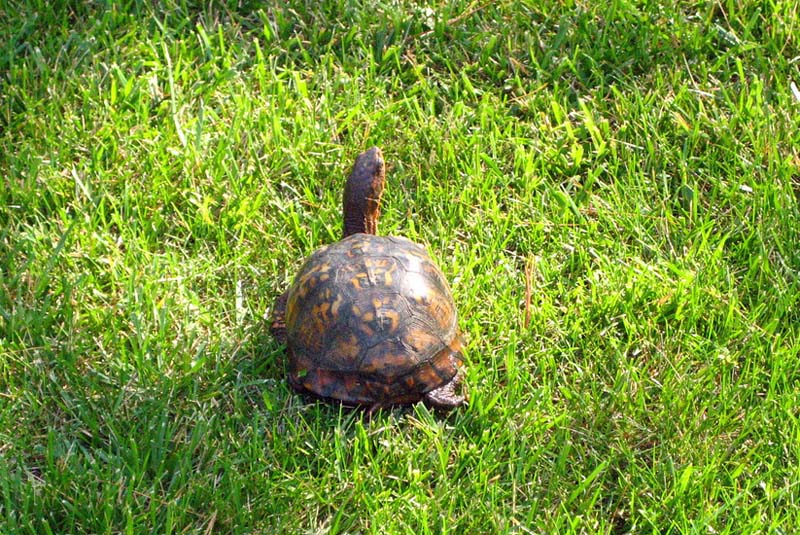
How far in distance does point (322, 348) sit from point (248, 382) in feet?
1.09

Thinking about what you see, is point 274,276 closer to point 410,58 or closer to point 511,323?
point 511,323

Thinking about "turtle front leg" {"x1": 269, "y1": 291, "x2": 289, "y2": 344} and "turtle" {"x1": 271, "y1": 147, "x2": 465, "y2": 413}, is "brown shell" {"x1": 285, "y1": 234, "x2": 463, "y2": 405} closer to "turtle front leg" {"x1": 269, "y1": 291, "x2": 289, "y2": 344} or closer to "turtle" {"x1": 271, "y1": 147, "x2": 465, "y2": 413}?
"turtle" {"x1": 271, "y1": 147, "x2": 465, "y2": 413}

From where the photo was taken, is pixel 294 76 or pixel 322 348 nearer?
pixel 322 348

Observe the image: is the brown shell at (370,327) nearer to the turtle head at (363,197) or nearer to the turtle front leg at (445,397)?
the turtle front leg at (445,397)

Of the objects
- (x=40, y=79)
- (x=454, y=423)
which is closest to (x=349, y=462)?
(x=454, y=423)

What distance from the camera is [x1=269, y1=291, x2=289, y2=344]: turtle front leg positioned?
3.26 metres

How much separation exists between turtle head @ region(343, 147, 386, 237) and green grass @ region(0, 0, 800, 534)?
0.72ft

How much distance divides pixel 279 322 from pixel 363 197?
56cm

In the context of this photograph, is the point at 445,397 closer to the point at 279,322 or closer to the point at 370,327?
the point at 370,327

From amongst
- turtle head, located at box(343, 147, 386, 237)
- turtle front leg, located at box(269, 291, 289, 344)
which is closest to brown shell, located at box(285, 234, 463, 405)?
turtle front leg, located at box(269, 291, 289, 344)

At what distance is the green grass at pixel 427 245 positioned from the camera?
295cm

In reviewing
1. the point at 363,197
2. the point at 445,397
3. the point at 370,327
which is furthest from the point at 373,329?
the point at 363,197

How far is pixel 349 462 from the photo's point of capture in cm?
304

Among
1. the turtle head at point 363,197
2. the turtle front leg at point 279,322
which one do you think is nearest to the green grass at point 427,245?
the turtle front leg at point 279,322
